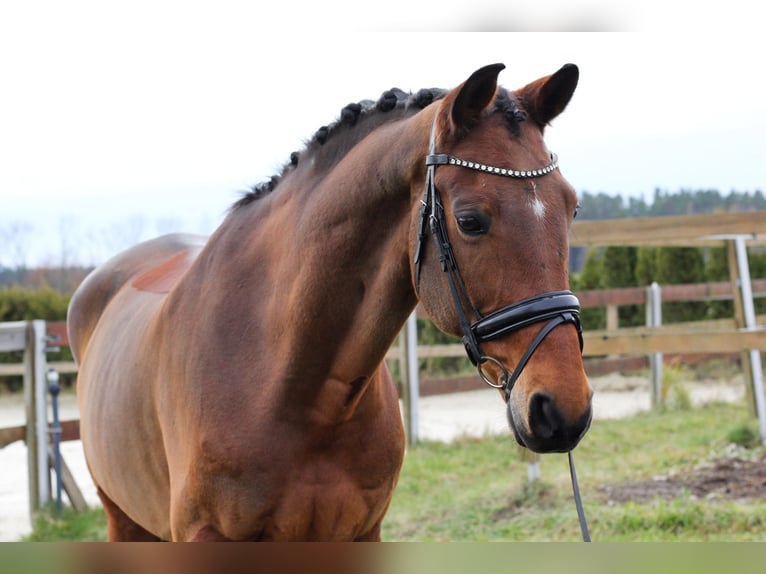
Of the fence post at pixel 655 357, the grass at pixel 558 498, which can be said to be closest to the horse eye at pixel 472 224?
the grass at pixel 558 498

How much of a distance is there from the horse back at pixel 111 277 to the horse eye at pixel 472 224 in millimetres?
2317

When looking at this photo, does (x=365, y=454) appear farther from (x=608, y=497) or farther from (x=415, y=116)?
(x=608, y=497)

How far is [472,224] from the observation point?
179 centimetres

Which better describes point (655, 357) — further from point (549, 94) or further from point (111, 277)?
point (549, 94)

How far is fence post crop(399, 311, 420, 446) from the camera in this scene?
7770 mm

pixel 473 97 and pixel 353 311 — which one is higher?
pixel 473 97

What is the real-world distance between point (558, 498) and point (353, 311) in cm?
405

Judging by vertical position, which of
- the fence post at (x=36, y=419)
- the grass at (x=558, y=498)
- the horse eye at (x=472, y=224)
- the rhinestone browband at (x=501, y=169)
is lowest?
the grass at (x=558, y=498)

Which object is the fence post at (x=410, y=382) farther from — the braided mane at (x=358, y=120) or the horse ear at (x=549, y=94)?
the horse ear at (x=549, y=94)

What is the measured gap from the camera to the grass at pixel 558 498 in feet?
15.4

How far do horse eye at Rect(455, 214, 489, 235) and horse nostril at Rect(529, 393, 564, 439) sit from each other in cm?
43

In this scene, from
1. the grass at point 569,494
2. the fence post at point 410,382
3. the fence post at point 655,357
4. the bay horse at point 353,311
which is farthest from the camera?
the fence post at point 655,357

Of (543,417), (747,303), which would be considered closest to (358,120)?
(543,417)

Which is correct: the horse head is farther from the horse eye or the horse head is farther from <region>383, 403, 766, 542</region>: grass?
<region>383, 403, 766, 542</region>: grass
